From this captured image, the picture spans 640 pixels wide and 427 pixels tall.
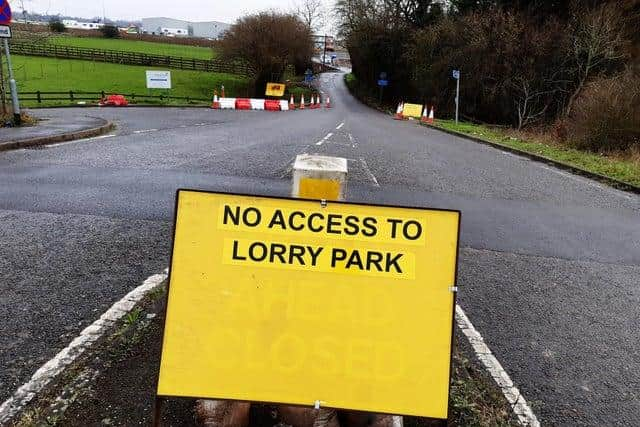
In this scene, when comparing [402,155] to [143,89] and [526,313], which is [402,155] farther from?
[143,89]

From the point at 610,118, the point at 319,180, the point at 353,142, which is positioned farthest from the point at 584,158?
the point at 319,180

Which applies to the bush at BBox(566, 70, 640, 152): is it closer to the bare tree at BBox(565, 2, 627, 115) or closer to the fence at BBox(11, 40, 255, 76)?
the bare tree at BBox(565, 2, 627, 115)

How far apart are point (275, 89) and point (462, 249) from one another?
38.5 meters

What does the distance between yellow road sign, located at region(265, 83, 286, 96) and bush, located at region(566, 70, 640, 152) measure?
96.6 ft

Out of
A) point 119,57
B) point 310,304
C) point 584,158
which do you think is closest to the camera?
point 310,304

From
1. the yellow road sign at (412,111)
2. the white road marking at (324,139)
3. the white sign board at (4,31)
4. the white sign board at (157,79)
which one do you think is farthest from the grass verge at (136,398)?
the white sign board at (157,79)

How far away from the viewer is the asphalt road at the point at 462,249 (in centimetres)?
329

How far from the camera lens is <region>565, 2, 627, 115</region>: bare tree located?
23.2 meters

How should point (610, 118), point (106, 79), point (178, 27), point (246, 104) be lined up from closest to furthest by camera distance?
point (610, 118) → point (246, 104) → point (106, 79) → point (178, 27)

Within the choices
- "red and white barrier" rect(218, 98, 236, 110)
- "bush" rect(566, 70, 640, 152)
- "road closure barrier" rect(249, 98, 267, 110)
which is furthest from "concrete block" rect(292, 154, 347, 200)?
"road closure barrier" rect(249, 98, 267, 110)

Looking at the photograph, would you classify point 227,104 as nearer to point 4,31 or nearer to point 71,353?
point 4,31

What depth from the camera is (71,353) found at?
3.06 metres

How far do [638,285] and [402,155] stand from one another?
836 centimetres

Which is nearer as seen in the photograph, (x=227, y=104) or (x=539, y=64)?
(x=539, y=64)
